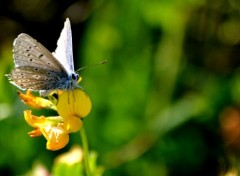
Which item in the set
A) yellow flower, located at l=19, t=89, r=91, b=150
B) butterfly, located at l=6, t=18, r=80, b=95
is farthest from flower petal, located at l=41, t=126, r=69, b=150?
butterfly, located at l=6, t=18, r=80, b=95

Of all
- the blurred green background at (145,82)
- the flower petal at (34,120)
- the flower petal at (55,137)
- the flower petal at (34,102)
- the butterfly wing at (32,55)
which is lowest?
the blurred green background at (145,82)

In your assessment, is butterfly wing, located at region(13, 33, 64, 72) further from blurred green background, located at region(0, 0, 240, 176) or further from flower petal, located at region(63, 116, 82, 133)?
blurred green background, located at region(0, 0, 240, 176)

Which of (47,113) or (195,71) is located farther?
(195,71)

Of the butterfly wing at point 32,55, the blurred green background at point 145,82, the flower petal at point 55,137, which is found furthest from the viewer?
the blurred green background at point 145,82

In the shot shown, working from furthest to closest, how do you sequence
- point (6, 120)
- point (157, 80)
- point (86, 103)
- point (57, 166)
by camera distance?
point (157, 80)
point (6, 120)
point (57, 166)
point (86, 103)

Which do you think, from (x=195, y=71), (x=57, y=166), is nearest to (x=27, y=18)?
(x=195, y=71)

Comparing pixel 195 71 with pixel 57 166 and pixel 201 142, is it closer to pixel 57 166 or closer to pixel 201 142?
pixel 201 142

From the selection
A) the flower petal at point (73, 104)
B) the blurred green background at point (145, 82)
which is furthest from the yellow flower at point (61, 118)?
the blurred green background at point (145, 82)

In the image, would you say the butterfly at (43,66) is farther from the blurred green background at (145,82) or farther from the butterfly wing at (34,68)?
the blurred green background at (145,82)
